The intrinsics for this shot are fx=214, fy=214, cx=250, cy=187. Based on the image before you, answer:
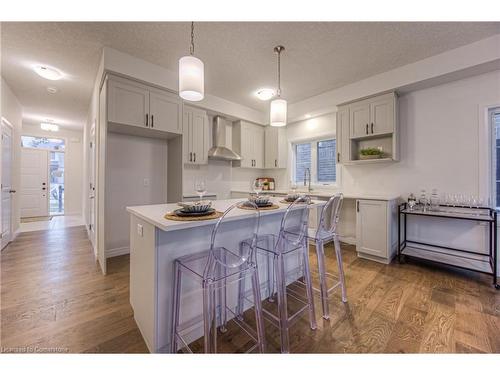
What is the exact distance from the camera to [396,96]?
321 centimetres

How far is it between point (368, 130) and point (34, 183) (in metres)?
8.60

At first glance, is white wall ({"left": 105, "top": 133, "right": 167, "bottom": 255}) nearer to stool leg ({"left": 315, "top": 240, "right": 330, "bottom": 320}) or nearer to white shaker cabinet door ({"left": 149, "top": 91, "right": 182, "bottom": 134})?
white shaker cabinet door ({"left": 149, "top": 91, "right": 182, "bottom": 134})

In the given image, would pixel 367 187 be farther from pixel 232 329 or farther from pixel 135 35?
pixel 135 35

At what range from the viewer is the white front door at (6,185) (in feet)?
11.4

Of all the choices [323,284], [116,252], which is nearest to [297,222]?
[323,284]

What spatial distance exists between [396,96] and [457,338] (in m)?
3.04

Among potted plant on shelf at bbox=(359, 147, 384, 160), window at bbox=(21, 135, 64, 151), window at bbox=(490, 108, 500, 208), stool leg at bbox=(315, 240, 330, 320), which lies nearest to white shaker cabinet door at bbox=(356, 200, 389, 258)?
potted plant on shelf at bbox=(359, 147, 384, 160)

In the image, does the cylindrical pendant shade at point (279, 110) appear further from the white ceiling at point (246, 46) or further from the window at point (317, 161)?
the window at point (317, 161)

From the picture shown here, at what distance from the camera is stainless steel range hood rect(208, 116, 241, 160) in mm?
4086

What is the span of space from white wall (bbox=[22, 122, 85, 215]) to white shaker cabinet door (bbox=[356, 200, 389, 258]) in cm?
805

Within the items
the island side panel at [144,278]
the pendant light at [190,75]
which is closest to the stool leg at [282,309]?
the island side panel at [144,278]

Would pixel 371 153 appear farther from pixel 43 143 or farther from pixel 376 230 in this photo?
pixel 43 143

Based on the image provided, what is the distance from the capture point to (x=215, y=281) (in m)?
1.26

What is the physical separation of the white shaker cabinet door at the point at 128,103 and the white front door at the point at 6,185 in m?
2.32
